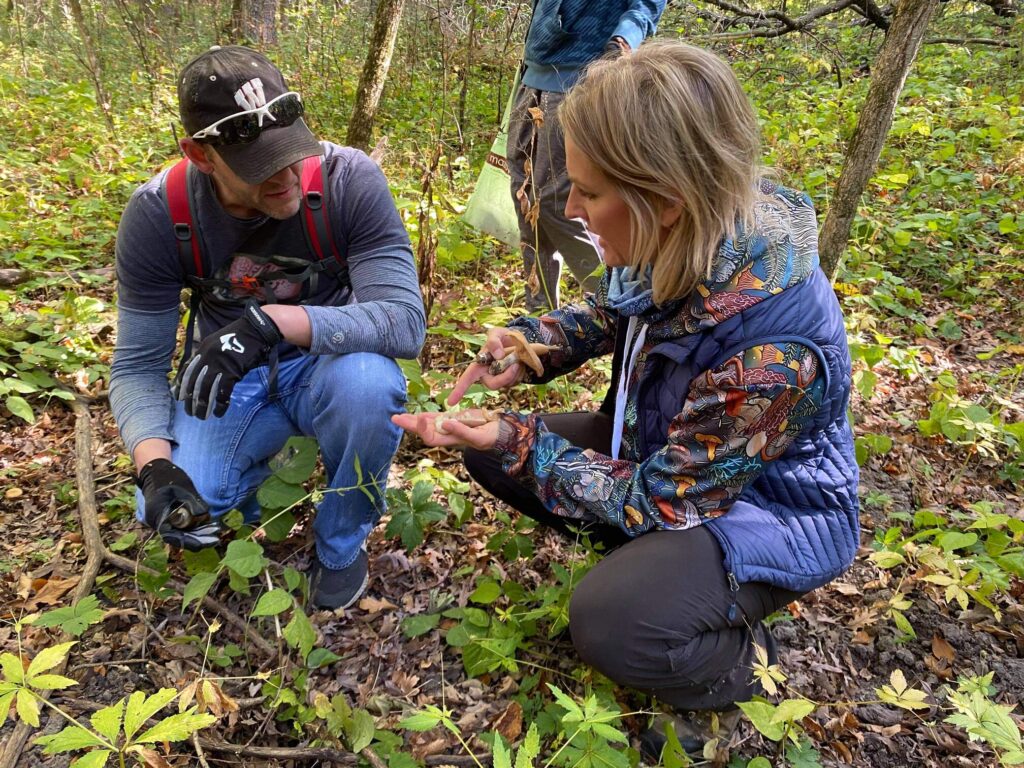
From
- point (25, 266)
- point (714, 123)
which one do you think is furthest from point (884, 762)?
point (25, 266)

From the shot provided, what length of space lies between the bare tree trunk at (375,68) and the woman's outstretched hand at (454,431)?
11.9ft

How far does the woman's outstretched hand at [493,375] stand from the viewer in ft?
6.75

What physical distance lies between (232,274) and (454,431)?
35.0 inches

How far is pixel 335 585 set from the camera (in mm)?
2070

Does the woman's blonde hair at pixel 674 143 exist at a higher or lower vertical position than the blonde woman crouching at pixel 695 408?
higher

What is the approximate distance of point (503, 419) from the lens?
70.9 inches

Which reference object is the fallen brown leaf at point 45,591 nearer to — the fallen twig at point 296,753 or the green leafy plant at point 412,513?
the fallen twig at point 296,753

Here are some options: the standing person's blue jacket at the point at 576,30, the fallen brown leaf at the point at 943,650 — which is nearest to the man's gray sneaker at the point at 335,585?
the fallen brown leaf at the point at 943,650

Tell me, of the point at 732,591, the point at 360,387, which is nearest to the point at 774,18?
the point at 360,387

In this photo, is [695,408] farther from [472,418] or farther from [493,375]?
[493,375]

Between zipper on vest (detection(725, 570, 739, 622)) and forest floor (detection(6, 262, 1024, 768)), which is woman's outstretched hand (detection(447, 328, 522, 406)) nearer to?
forest floor (detection(6, 262, 1024, 768))

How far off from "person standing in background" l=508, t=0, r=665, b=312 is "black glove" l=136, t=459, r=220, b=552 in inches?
67.2

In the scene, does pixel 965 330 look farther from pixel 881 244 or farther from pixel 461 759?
pixel 461 759

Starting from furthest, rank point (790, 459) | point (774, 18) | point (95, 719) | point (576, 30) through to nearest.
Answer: point (774, 18) < point (576, 30) < point (790, 459) < point (95, 719)
